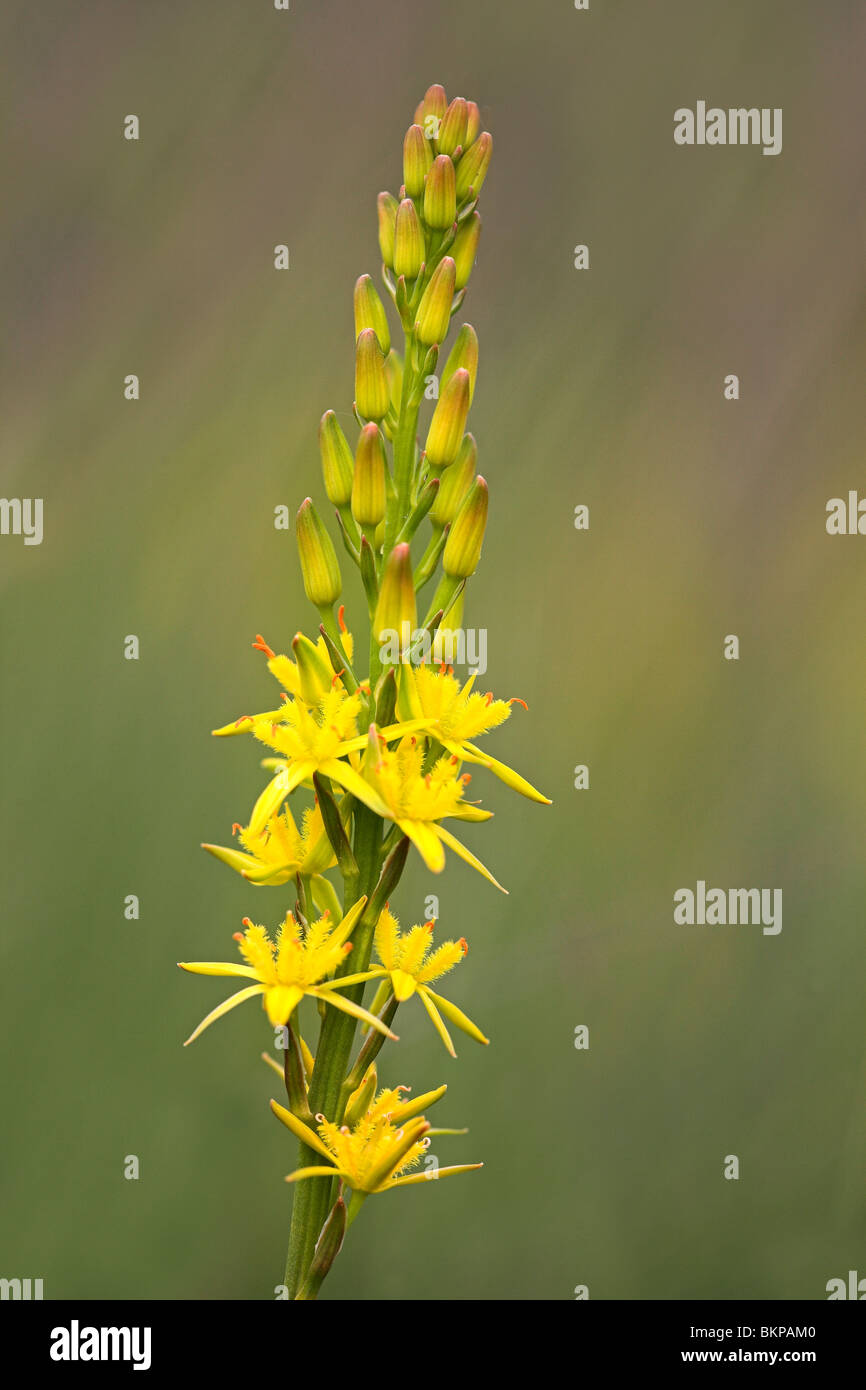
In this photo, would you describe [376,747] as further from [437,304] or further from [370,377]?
[437,304]

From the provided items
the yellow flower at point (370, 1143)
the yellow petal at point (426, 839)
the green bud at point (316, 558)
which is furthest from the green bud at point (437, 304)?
the yellow flower at point (370, 1143)

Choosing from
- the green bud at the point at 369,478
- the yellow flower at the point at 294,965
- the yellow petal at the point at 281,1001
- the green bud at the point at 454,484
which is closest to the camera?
the yellow petal at the point at 281,1001

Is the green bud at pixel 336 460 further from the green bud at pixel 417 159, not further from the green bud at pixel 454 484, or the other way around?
the green bud at pixel 417 159

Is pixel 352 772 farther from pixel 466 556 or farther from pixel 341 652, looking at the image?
pixel 466 556

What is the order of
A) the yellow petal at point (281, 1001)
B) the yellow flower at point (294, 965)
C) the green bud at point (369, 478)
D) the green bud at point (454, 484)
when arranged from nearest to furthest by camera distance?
the yellow petal at point (281, 1001)
the yellow flower at point (294, 965)
the green bud at point (369, 478)
the green bud at point (454, 484)

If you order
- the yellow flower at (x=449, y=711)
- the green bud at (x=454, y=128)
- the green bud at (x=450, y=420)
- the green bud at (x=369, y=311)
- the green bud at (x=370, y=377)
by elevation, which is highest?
the green bud at (x=454, y=128)

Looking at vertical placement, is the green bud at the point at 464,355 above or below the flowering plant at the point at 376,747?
above

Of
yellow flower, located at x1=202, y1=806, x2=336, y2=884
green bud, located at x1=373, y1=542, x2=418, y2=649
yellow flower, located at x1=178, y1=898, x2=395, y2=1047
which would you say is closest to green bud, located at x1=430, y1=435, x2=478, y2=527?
green bud, located at x1=373, y1=542, x2=418, y2=649

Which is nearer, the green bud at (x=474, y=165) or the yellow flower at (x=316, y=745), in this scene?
the yellow flower at (x=316, y=745)
